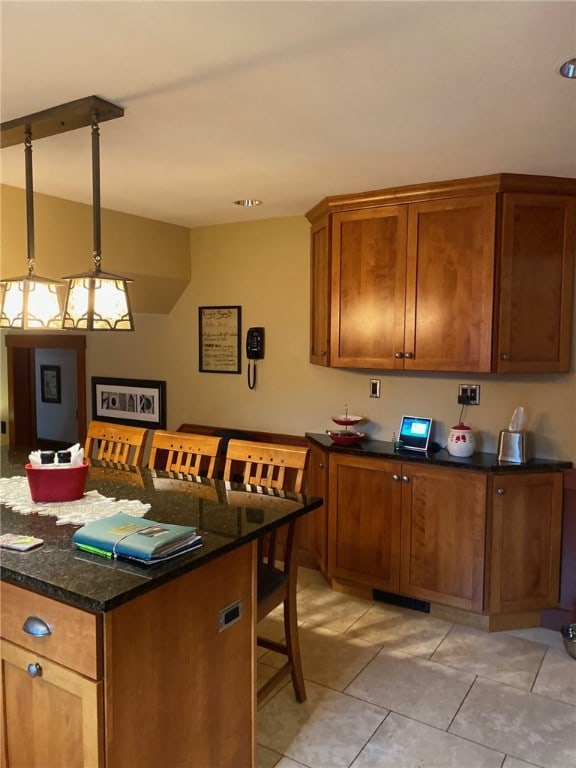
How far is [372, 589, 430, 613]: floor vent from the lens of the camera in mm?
3307

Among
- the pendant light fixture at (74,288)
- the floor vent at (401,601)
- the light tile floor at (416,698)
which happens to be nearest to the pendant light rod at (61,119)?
the pendant light fixture at (74,288)

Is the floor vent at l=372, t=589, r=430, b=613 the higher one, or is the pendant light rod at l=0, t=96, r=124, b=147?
the pendant light rod at l=0, t=96, r=124, b=147

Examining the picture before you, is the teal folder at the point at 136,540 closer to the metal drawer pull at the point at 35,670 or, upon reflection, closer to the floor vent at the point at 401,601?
the metal drawer pull at the point at 35,670

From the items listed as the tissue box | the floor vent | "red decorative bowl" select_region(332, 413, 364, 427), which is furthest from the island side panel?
"red decorative bowl" select_region(332, 413, 364, 427)

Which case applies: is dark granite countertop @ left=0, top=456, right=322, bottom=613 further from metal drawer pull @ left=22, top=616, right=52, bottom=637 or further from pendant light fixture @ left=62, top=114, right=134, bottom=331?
pendant light fixture @ left=62, top=114, right=134, bottom=331

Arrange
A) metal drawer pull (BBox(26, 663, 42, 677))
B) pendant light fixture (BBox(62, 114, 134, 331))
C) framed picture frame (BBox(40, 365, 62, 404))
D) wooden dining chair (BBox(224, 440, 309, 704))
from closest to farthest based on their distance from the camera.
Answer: metal drawer pull (BBox(26, 663, 42, 677)) → pendant light fixture (BBox(62, 114, 134, 331)) → wooden dining chair (BBox(224, 440, 309, 704)) → framed picture frame (BBox(40, 365, 62, 404))

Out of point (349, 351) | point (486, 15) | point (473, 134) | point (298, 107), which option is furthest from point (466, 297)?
point (486, 15)

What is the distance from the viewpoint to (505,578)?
304 centimetres

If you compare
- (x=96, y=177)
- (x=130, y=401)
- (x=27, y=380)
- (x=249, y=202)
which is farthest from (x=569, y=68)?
(x=27, y=380)

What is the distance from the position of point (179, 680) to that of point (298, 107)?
1.90 meters

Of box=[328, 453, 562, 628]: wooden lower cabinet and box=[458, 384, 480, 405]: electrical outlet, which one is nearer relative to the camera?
box=[328, 453, 562, 628]: wooden lower cabinet

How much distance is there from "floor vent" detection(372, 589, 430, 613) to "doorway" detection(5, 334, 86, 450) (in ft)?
8.65

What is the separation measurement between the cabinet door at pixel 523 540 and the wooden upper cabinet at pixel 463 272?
2.04 feet

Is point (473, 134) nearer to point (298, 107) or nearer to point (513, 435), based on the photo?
point (298, 107)
